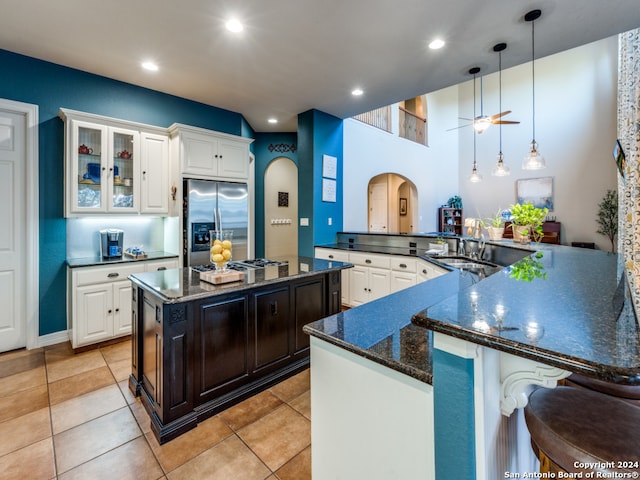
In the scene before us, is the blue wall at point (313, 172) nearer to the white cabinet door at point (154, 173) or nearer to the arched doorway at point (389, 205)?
the white cabinet door at point (154, 173)

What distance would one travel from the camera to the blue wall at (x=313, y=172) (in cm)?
446

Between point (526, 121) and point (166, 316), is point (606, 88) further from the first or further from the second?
point (166, 316)

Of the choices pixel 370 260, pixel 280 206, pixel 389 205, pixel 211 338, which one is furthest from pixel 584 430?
pixel 389 205

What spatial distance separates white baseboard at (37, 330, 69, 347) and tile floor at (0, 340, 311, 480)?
0.59 m

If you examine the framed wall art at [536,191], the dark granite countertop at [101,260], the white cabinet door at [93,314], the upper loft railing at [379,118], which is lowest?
the white cabinet door at [93,314]

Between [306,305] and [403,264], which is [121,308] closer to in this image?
[306,305]

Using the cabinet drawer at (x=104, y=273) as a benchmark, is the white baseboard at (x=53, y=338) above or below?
below

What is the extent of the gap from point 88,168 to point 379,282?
3.57 m

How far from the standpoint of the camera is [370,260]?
13.4 ft

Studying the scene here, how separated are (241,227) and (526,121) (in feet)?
25.0

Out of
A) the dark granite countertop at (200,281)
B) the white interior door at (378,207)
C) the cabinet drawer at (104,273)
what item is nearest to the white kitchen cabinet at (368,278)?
the dark granite countertop at (200,281)

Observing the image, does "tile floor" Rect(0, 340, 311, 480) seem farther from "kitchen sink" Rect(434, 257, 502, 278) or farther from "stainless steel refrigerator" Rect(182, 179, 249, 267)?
"kitchen sink" Rect(434, 257, 502, 278)

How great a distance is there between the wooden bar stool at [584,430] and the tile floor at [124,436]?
3.89 ft

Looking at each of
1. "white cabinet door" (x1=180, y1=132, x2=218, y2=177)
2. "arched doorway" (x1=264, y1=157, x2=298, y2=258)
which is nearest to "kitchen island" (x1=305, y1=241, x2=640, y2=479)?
"white cabinet door" (x1=180, y1=132, x2=218, y2=177)
